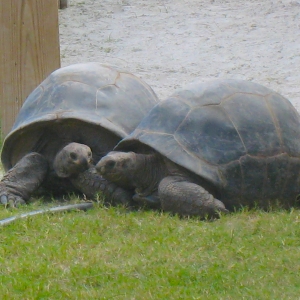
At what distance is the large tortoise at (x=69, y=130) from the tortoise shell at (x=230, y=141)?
30 centimetres

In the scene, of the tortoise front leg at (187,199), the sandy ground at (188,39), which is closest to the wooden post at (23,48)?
Answer: the sandy ground at (188,39)

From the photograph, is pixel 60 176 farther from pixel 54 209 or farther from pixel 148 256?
pixel 148 256

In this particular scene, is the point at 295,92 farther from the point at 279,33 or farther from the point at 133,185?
the point at 133,185

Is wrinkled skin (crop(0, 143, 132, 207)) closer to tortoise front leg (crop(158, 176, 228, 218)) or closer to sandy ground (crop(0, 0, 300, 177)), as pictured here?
tortoise front leg (crop(158, 176, 228, 218))

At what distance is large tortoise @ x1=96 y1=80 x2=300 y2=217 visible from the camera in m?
4.62

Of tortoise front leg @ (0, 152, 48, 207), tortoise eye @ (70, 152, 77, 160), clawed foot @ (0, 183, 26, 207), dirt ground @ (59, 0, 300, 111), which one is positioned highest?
tortoise eye @ (70, 152, 77, 160)

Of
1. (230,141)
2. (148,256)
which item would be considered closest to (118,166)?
(230,141)

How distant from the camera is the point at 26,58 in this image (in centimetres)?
695

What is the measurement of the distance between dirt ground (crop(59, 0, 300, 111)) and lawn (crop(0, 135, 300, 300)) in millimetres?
3846

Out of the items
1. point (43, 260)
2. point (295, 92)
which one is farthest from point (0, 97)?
point (43, 260)

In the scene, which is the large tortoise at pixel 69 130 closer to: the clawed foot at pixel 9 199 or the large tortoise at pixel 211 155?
the clawed foot at pixel 9 199

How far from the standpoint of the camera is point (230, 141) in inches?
185

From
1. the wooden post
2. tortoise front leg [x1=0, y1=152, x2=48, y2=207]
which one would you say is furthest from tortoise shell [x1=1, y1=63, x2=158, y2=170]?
the wooden post

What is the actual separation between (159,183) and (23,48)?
8.94 ft
